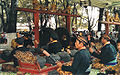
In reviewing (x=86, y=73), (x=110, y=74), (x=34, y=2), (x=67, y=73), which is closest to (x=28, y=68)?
(x=67, y=73)

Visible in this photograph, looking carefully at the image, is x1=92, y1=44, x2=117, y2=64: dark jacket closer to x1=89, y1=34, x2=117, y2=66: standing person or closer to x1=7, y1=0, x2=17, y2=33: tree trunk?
x1=89, y1=34, x2=117, y2=66: standing person

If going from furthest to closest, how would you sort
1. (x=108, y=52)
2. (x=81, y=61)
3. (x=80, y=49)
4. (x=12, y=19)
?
(x=12, y=19), (x=108, y=52), (x=80, y=49), (x=81, y=61)

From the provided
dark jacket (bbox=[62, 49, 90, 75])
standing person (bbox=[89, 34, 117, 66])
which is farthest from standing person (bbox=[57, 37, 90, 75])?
standing person (bbox=[89, 34, 117, 66])

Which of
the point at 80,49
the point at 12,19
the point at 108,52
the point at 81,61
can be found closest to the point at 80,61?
the point at 81,61

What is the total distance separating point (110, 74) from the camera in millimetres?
5090

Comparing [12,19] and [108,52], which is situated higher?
[12,19]

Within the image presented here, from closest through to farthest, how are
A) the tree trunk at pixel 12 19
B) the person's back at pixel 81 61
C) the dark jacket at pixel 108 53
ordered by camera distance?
the person's back at pixel 81 61 → the dark jacket at pixel 108 53 → the tree trunk at pixel 12 19

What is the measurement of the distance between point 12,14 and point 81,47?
360 inches

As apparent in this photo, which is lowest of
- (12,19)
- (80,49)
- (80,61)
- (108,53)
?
(108,53)

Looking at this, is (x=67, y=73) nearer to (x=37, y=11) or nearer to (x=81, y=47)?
(x=81, y=47)

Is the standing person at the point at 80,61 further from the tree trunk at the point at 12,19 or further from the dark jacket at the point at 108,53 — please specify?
the tree trunk at the point at 12,19

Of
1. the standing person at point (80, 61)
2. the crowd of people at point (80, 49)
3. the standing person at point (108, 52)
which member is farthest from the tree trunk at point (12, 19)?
the standing person at point (80, 61)

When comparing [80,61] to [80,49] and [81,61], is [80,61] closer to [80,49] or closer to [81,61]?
[81,61]

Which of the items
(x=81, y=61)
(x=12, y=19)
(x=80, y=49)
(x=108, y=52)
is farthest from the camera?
(x=12, y=19)
